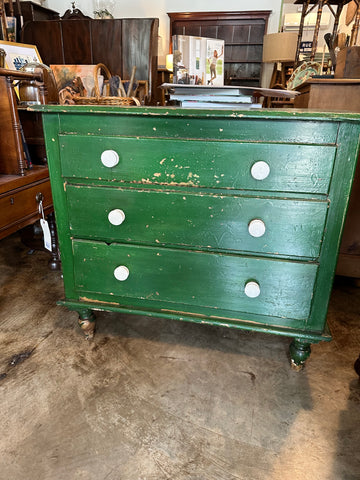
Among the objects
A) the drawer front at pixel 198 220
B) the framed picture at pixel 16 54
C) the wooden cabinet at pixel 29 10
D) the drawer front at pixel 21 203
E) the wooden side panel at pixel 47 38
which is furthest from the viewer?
the wooden cabinet at pixel 29 10

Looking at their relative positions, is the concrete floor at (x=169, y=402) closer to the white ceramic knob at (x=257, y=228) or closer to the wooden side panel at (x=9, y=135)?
the white ceramic knob at (x=257, y=228)

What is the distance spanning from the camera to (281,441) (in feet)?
3.14

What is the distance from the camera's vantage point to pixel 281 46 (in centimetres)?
483

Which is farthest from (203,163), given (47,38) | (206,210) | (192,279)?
(47,38)

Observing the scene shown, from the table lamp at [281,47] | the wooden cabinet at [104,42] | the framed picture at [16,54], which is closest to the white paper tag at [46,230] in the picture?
the framed picture at [16,54]

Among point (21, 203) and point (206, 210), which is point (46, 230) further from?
point (206, 210)

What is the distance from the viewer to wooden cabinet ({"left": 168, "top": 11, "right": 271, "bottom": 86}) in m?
6.13

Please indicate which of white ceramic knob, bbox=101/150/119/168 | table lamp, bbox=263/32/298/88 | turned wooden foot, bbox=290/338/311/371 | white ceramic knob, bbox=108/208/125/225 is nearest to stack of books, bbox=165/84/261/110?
white ceramic knob, bbox=101/150/119/168

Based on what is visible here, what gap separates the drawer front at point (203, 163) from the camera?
3.06 feet

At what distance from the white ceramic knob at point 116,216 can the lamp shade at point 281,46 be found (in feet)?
15.9

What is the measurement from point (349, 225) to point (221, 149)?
1047mm

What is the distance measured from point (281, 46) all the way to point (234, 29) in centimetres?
188

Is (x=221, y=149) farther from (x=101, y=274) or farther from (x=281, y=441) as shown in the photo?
(x=281, y=441)

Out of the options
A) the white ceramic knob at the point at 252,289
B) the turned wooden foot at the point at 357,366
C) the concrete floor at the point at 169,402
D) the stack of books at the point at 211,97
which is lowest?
the concrete floor at the point at 169,402
